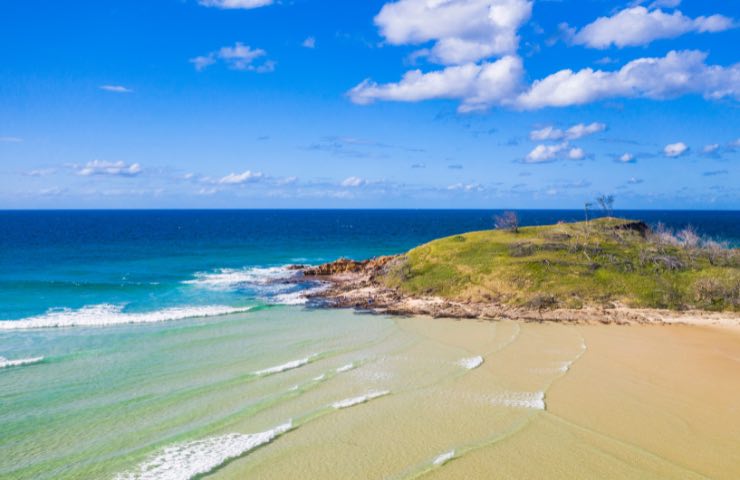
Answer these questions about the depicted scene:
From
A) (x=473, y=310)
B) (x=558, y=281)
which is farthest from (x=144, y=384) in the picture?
(x=558, y=281)

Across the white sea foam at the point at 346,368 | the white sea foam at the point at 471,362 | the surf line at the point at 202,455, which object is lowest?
the white sea foam at the point at 471,362

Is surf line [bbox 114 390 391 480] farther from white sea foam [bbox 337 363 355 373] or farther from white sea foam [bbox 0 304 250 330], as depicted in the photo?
white sea foam [bbox 0 304 250 330]

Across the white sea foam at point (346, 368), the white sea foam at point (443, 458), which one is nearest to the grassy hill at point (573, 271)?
the white sea foam at point (346, 368)

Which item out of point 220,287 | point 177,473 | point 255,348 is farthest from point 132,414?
point 220,287

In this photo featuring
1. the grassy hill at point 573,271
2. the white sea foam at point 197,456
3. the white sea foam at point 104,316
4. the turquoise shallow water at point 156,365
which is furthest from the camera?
the grassy hill at point 573,271

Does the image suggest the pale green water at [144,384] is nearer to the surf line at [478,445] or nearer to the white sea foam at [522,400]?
the surf line at [478,445]

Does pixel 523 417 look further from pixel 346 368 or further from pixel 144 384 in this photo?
pixel 144 384
